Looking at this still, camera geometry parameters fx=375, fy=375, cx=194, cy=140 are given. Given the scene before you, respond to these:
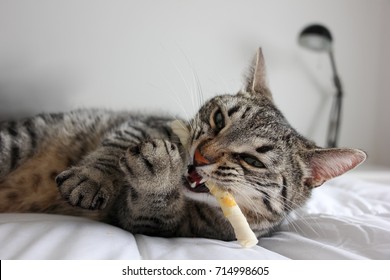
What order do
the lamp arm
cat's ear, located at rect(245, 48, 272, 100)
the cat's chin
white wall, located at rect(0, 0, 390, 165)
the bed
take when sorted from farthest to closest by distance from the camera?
the lamp arm, white wall, located at rect(0, 0, 390, 165), cat's ear, located at rect(245, 48, 272, 100), the cat's chin, the bed

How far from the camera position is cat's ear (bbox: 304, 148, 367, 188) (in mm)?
930

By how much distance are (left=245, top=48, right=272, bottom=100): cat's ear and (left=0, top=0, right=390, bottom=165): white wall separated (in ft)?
0.63

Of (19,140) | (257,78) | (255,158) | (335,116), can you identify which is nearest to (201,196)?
(255,158)

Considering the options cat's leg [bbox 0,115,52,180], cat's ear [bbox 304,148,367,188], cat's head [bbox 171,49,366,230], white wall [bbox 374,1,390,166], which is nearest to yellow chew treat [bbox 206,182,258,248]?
cat's head [bbox 171,49,366,230]

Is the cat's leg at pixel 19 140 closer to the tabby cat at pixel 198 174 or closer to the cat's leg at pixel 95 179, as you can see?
the tabby cat at pixel 198 174

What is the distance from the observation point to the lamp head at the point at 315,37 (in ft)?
6.09

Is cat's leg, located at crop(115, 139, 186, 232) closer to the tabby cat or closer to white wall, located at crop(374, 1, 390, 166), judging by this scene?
the tabby cat

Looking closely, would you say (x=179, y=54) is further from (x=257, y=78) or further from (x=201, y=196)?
(x=201, y=196)

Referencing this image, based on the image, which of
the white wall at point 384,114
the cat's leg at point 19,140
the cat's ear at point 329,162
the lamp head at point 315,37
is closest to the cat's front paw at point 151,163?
the cat's ear at point 329,162

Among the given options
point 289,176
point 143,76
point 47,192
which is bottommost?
point 47,192
